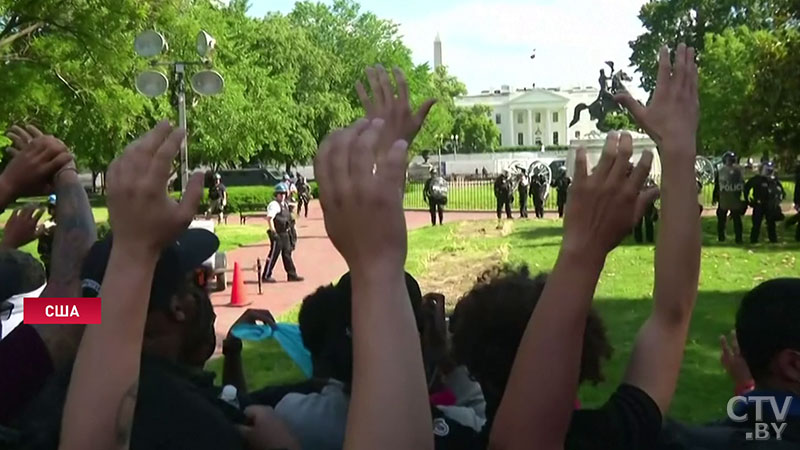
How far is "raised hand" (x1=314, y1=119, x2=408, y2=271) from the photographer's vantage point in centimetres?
146

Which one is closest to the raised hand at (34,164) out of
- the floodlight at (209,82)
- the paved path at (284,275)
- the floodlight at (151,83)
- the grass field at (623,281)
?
the grass field at (623,281)

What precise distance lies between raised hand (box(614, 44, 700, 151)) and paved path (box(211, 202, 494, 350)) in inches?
277

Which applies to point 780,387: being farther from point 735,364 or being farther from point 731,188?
point 731,188

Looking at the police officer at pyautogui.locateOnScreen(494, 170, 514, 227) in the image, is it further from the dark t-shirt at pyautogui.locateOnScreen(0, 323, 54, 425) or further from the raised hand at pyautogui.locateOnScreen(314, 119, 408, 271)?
the raised hand at pyautogui.locateOnScreen(314, 119, 408, 271)

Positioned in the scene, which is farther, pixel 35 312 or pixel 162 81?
pixel 162 81

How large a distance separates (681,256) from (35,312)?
1697mm

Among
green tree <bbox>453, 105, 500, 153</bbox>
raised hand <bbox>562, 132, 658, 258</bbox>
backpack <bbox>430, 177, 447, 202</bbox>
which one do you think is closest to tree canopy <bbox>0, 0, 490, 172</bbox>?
raised hand <bbox>562, 132, 658, 258</bbox>

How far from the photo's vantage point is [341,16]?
60.9 meters

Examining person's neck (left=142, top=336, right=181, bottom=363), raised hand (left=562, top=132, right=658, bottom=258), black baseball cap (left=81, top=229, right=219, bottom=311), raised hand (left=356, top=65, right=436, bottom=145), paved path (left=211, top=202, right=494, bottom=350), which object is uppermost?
raised hand (left=356, top=65, right=436, bottom=145)

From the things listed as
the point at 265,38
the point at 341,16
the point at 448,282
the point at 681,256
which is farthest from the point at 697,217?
the point at 341,16

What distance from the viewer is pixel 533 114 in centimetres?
13400

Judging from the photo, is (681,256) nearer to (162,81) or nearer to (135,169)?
(135,169)

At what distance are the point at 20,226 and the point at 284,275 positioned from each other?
12189mm
